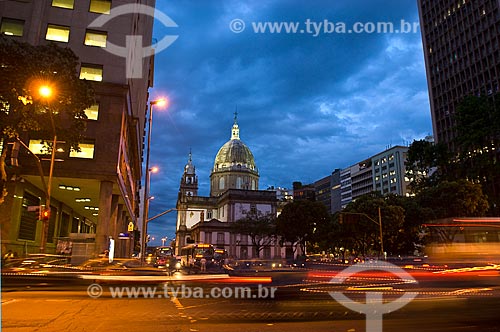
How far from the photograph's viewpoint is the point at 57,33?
33062mm

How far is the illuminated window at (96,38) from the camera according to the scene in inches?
1329

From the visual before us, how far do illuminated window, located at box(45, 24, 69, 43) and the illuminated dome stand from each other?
3770 inches

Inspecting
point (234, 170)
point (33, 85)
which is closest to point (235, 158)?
point (234, 170)

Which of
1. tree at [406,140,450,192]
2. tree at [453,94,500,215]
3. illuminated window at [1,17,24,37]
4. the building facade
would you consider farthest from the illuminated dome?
illuminated window at [1,17,24,37]

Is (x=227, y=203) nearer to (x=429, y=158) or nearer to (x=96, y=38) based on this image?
(x=429, y=158)

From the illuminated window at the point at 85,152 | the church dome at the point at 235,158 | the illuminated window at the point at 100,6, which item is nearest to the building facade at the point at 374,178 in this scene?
the church dome at the point at 235,158

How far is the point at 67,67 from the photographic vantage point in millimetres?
21438

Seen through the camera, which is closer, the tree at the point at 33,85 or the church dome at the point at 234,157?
the tree at the point at 33,85

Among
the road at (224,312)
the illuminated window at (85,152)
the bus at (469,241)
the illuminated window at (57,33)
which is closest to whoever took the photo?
the road at (224,312)

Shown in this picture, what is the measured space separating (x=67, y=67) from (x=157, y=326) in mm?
18587

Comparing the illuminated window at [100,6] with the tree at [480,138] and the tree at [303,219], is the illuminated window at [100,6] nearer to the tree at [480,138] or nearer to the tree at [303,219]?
the tree at [303,219]

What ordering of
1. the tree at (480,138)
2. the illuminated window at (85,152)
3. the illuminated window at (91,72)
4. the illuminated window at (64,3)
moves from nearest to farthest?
the illuminated window at (85,152), the illuminated window at (91,72), the illuminated window at (64,3), the tree at (480,138)

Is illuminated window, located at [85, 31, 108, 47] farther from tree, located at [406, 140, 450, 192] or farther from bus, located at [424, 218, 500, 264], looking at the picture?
tree, located at [406, 140, 450, 192]

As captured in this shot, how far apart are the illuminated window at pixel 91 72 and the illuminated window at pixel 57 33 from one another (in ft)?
9.15
